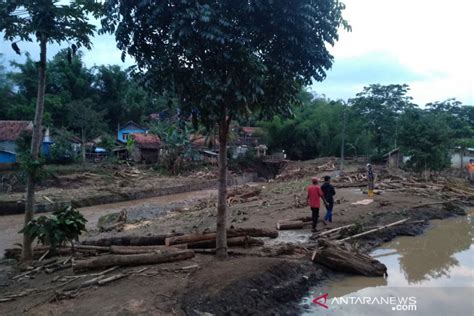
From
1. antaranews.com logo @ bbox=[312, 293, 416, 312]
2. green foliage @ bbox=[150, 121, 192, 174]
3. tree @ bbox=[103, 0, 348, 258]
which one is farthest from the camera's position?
green foliage @ bbox=[150, 121, 192, 174]

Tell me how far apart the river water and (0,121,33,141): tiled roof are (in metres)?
37.0

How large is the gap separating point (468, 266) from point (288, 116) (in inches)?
276

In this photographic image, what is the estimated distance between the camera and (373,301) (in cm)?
792

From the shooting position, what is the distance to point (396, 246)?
12.5 metres

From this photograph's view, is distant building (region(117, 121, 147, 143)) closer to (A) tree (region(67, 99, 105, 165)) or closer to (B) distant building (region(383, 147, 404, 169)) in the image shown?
(A) tree (region(67, 99, 105, 165))

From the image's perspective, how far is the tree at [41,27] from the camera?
852 centimetres

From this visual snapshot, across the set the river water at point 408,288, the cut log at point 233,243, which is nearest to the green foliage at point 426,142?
the river water at point 408,288

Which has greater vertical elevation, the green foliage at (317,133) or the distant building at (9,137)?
the green foliage at (317,133)

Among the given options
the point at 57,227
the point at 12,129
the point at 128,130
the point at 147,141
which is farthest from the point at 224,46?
the point at 128,130

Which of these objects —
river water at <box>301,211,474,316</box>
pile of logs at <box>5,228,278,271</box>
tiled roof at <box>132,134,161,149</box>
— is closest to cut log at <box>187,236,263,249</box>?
pile of logs at <box>5,228,278,271</box>

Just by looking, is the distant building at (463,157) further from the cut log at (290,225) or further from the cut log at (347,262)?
the cut log at (347,262)

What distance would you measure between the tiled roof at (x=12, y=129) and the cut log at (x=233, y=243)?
113 ft

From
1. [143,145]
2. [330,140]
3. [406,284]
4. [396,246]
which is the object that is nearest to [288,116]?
[406,284]

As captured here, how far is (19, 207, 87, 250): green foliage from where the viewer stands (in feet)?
28.2
